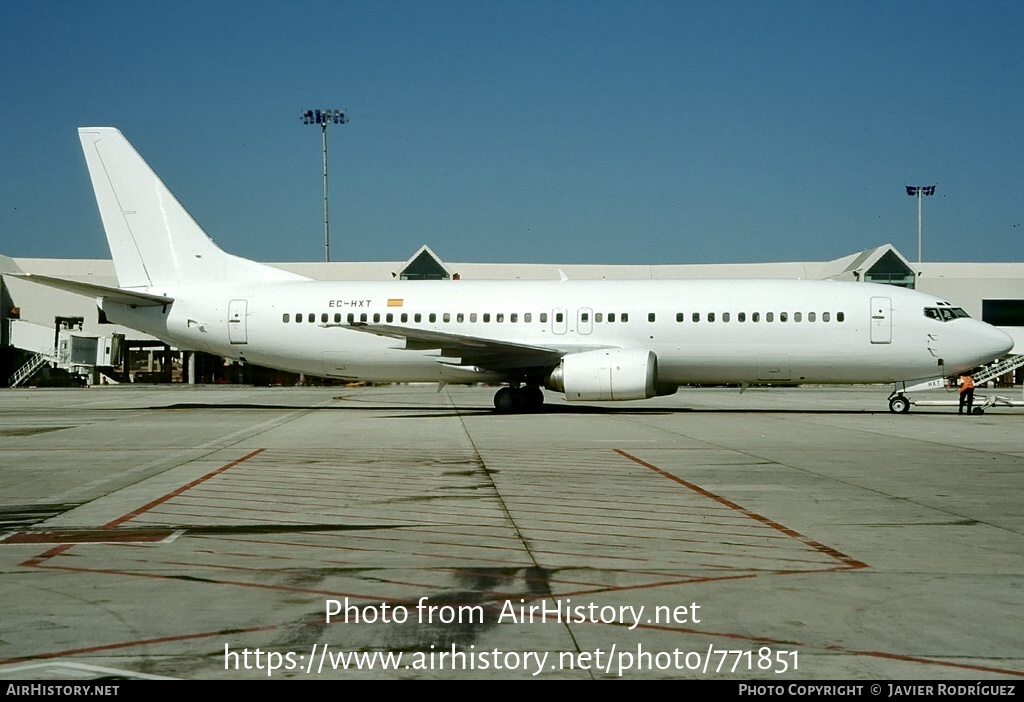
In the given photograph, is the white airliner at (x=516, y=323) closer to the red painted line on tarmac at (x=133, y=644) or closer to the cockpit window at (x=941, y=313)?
the cockpit window at (x=941, y=313)

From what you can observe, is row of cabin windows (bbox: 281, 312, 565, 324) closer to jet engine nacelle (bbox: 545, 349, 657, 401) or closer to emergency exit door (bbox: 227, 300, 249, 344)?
emergency exit door (bbox: 227, 300, 249, 344)

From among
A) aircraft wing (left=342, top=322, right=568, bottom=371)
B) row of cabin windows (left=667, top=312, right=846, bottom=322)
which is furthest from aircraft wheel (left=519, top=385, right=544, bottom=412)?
row of cabin windows (left=667, top=312, right=846, bottom=322)

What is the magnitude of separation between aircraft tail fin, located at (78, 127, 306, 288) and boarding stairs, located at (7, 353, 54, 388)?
31.1m

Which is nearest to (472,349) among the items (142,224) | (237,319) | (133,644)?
(237,319)

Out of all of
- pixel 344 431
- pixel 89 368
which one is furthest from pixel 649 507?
pixel 89 368

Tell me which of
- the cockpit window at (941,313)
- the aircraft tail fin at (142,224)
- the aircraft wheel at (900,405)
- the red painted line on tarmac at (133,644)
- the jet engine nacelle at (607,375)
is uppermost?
the aircraft tail fin at (142,224)

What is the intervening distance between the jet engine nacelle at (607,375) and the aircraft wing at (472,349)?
1.24 m

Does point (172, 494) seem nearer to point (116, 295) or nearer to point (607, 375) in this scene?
point (607, 375)

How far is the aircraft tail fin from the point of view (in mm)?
30266

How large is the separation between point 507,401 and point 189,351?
1438 inches

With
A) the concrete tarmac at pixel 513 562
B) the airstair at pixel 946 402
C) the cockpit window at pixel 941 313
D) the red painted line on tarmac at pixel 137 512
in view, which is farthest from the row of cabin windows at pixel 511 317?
the red painted line on tarmac at pixel 137 512

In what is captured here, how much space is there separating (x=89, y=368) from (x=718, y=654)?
57243 mm

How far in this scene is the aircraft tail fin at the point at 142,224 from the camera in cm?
3027

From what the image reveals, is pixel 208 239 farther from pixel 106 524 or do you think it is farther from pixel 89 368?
pixel 89 368
